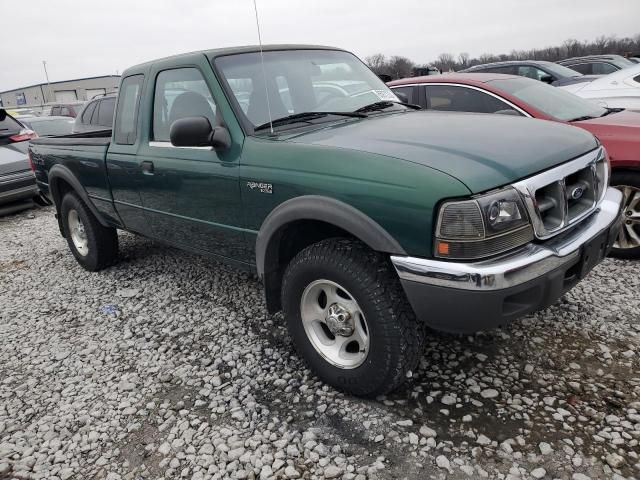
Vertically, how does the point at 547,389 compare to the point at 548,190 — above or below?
below

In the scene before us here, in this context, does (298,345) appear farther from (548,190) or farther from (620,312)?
(620,312)

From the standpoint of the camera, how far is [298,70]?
3416 millimetres

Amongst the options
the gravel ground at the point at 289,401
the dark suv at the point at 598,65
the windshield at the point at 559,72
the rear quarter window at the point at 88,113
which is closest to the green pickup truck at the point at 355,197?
the gravel ground at the point at 289,401

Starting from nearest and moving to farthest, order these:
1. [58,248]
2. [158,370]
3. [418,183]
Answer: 1. [418,183]
2. [158,370]
3. [58,248]

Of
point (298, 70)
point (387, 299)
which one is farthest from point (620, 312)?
point (298, 70)

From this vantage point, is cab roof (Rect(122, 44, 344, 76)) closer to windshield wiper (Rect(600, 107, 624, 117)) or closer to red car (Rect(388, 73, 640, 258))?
red car (Rect(388, 73, 640, 258))

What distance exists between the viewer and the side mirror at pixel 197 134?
2779mm

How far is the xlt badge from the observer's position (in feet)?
9.02

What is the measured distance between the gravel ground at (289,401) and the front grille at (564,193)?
93 centimetres

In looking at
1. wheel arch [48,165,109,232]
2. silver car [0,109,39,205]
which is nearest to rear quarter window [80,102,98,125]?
silver car [0,109,39,205]

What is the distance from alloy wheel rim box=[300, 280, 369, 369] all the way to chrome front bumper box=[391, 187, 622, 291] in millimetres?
434

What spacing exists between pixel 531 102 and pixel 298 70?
8.25ft

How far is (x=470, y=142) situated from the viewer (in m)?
2.43

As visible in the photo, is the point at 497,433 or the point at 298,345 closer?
the point at 497,433
